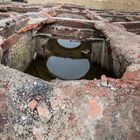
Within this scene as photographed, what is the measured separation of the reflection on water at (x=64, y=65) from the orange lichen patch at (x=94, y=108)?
5.46m

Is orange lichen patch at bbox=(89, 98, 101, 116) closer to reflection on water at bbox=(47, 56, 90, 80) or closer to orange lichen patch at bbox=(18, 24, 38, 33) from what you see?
orange lichen patch at bbox=(18, 24, 38, 33)

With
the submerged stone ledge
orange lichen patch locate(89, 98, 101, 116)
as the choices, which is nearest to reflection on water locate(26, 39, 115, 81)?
the submerged stone ledge

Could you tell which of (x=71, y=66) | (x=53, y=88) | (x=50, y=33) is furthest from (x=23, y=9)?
(x=53, y=88)

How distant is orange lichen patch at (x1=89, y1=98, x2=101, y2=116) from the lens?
363cm

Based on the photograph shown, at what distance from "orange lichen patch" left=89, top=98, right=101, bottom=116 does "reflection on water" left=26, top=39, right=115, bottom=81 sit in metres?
5.46

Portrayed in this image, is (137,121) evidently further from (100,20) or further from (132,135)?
(100,20)

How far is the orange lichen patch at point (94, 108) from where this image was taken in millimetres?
3627

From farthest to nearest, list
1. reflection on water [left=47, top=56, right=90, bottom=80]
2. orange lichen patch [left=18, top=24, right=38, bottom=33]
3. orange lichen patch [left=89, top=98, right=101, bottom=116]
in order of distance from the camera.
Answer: reflection on water [left=47, top=56, right=90, bottom=80] → orange lichen patch [left=18, top=24, right=38, bottom=33] → orange lichen patch [left=89, top=98, right=101, bottom=116]

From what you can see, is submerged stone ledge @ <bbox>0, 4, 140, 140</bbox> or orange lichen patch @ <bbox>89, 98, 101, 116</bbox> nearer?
submerged stone ledge @ <bbox>0, 4, 140, 140</bbox>

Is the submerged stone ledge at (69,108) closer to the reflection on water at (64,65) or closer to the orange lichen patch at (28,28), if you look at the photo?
the orange lichen patch at (28,28)

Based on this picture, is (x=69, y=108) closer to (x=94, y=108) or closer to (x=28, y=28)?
(x=94, y=108)

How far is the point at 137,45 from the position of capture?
6012mm

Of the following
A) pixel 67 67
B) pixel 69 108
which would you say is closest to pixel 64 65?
pixel 67 67

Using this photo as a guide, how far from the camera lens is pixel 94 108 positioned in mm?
3676
